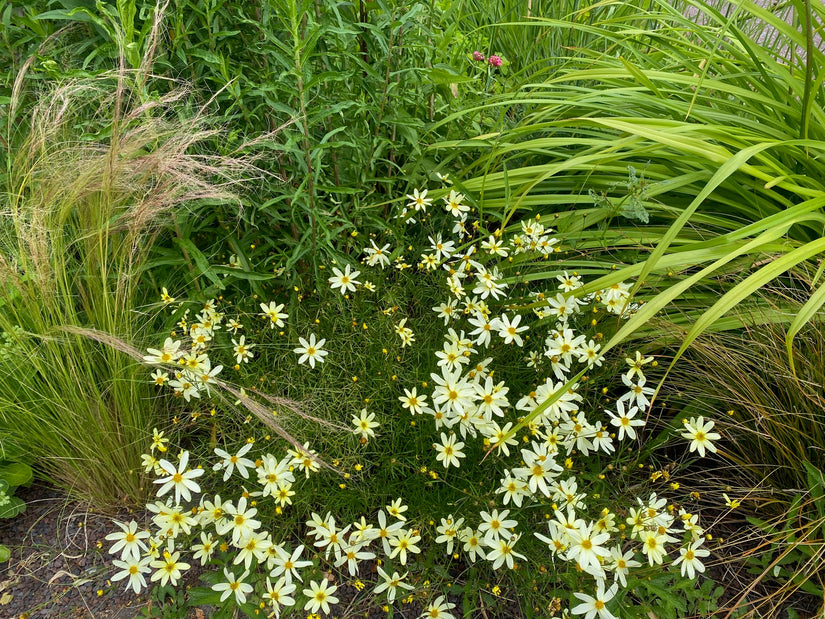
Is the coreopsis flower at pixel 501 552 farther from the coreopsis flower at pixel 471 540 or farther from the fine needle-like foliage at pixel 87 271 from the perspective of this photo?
the fine needle-like foliage at pixel 87 271

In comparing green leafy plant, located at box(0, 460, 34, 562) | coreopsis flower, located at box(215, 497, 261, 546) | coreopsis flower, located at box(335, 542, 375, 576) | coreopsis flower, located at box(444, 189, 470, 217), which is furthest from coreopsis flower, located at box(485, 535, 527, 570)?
green leafy plant, located at box(0, 460, 34, 562)

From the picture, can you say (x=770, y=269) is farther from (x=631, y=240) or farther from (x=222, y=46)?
(x=222, y=46)

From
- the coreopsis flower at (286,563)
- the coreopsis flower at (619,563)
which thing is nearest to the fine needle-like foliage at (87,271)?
the coreopsis flower at (286,563)

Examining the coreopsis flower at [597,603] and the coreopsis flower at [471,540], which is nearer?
the coreopsis flower at [597,603]

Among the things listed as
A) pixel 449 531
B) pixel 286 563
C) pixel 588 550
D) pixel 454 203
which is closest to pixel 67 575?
pixel 286 563

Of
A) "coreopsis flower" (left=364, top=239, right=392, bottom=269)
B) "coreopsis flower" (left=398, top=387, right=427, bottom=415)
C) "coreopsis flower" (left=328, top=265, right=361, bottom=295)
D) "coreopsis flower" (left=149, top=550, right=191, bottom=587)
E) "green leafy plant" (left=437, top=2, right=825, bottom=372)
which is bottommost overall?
"coreopsis flower" (left=149, top=550, right=191, bottom=587)

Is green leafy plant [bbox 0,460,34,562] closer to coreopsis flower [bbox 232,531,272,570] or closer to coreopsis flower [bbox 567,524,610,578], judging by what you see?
coreopsis flower [bbox 232,531,272,570]

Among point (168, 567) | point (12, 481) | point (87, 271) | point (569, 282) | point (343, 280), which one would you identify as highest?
point (569, 282)

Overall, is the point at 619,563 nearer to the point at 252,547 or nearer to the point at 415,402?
the point at 415,402
